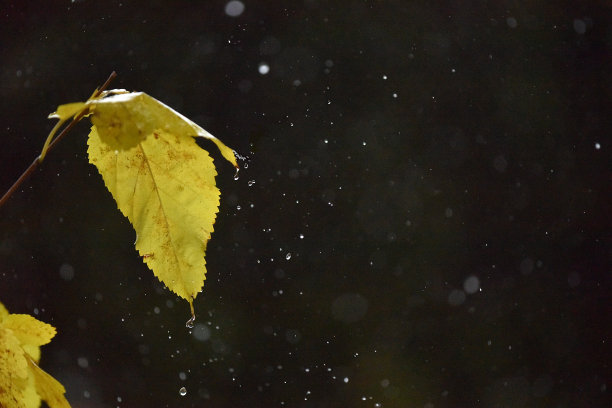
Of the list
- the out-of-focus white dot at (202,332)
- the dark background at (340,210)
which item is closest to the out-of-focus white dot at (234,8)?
the dark background at (340,210)

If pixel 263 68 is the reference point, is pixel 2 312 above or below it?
above

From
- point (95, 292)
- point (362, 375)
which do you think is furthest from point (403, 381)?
point (95, 292)

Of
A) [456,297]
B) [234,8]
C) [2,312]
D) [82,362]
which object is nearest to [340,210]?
[456,297]

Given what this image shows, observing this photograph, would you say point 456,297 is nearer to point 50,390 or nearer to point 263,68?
point 263,68

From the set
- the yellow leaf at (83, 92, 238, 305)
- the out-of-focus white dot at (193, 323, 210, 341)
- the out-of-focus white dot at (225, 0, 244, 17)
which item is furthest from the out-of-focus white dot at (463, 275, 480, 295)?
the yellow leaf at (83, 92, 238, 305)

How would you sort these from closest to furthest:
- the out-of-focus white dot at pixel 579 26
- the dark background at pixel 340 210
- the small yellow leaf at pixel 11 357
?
the small yellow leaf at pixel 11 357 → the dark background at pixel 340 210 → the out-of-focus white dot at pixel 579 26

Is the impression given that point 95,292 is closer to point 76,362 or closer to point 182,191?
point 76,362

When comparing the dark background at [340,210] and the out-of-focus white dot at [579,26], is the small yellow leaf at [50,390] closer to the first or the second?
the dark background at [340,210]
